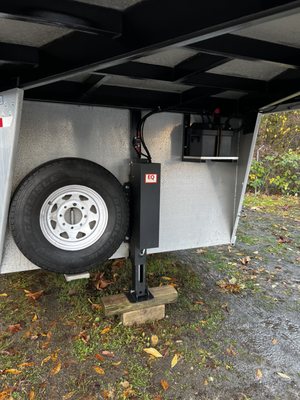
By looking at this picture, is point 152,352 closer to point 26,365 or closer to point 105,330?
point 105,330

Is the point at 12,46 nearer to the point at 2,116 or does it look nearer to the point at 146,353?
the point at 2,116

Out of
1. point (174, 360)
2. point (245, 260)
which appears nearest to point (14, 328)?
point (174, 360)

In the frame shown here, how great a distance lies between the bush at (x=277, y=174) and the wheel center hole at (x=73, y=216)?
642 centimetres

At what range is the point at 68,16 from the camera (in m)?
1.08

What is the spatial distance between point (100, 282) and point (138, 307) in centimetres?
73

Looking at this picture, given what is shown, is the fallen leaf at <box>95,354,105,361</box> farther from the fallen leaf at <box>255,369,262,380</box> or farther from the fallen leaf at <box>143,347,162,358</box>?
the fallen leaf at <box>255,369,262,380</box>

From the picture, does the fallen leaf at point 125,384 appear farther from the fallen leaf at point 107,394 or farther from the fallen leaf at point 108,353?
the fallen leaf at point 108,353

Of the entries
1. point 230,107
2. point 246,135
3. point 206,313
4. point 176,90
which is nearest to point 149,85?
point 176,90

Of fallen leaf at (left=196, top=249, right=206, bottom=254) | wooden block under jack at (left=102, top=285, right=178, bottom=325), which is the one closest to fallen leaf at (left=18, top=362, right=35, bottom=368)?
wooden block under jack at (left=102, top=285, right=178, bottom=325)

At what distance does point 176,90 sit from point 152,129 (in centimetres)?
39

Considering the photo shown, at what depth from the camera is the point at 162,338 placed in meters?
2.18

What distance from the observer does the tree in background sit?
7.79 metres

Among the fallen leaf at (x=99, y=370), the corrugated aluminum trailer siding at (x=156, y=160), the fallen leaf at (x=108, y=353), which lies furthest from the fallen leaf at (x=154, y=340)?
the corrugated aluminum trailer siding at (x=156, y=160)

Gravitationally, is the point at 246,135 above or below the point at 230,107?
below
